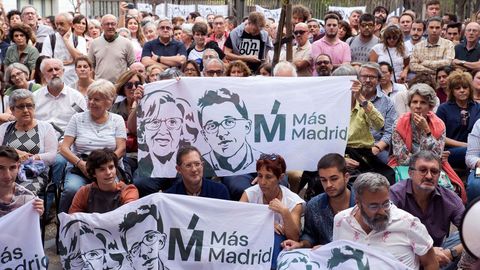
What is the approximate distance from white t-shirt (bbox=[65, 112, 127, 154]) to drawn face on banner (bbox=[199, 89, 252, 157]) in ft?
3.10

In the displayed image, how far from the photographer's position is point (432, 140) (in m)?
7.79

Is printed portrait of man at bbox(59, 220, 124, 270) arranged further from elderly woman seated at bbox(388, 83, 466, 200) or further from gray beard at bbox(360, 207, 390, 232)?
elderly woman seated at bbox(388, 83, 466, 200)

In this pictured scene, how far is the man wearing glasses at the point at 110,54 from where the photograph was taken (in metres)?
11.3

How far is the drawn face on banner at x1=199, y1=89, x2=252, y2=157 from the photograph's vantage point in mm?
7406

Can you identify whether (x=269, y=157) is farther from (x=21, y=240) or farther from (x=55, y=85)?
(x=55, y=85)

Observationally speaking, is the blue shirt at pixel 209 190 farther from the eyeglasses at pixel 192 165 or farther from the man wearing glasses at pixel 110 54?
the man wearing glasses at pixel 110 54

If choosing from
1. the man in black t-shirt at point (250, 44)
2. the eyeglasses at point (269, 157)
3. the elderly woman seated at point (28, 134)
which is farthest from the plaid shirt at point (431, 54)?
the elderly woman seated at point (28, 134)

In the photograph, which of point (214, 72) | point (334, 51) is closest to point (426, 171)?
point (214, 72)

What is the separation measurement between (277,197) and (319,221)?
0.47 metres

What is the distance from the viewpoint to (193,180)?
6887 mm

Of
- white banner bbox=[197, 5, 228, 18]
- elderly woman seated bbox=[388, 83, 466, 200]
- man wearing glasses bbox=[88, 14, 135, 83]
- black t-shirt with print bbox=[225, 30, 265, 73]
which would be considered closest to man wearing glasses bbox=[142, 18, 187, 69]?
man wearing glasses bbox=[88, 14, 135, 83]

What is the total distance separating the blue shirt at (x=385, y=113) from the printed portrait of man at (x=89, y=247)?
3.00m

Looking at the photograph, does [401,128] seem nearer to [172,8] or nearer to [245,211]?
[245,211]

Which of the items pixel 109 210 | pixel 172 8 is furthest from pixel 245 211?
pixel 172 8
